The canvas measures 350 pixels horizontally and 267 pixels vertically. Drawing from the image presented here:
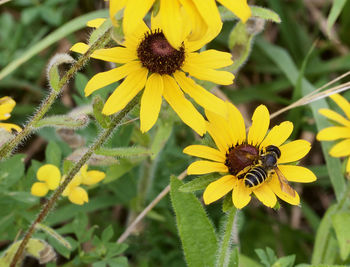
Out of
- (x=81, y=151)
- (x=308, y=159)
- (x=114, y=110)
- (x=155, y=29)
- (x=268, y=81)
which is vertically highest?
A: (x=268, y=81)

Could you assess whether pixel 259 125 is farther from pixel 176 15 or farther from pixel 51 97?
pixel 51 97

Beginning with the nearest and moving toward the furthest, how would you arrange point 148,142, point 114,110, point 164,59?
point 114,110
point 164,59
point 148,142

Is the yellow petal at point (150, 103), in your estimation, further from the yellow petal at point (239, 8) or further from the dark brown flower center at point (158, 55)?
the yellow petal at point (239, 8)

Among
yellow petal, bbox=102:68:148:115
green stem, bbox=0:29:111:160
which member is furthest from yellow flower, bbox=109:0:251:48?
yellow petal, bbox=102:68:148:115

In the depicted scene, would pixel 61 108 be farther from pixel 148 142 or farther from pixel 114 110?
pixel 114 110

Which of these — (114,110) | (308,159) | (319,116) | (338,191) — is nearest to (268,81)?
(308,159)

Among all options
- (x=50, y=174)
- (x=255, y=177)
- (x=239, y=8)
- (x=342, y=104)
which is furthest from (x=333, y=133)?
(x=50, y=174)
